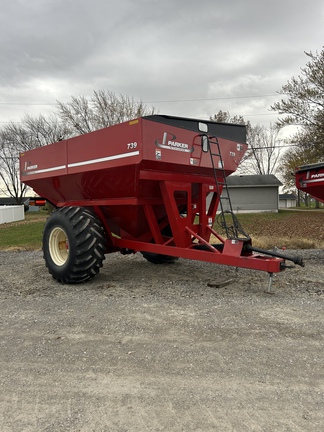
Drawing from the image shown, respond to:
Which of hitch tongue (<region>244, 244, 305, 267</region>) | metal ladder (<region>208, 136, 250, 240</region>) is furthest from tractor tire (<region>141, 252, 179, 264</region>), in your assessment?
hitch tongue (<region>244, 244, 305, 267</region>)

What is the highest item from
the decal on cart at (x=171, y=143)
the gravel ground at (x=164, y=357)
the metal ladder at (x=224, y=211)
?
the decal on cart at (x=171, y=143)

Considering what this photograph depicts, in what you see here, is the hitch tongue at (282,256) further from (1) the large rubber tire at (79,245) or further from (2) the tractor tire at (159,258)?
(2) the tractor tire at (159,258)

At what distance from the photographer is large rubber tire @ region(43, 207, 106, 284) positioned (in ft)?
17.8

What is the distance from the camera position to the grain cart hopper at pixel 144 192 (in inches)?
194

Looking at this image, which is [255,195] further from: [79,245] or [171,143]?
[79,245]

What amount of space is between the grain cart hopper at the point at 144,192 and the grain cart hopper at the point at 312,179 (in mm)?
1972

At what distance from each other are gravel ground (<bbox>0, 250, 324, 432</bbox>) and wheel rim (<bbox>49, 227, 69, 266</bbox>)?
0.83 metres

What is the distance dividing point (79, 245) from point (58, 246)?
0.99 m

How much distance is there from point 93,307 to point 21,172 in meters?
3.92

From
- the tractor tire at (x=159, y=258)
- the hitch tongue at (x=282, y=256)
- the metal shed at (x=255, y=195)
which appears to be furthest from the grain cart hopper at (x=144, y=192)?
the metal shed at (x=255, y=195)

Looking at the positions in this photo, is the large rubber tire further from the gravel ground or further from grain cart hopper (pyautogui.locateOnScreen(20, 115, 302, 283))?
the gravel ground

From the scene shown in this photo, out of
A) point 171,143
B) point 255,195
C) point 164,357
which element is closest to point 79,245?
point 171,143

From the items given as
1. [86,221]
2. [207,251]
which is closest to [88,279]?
[86,221]

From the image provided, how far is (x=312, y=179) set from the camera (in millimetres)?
7316
